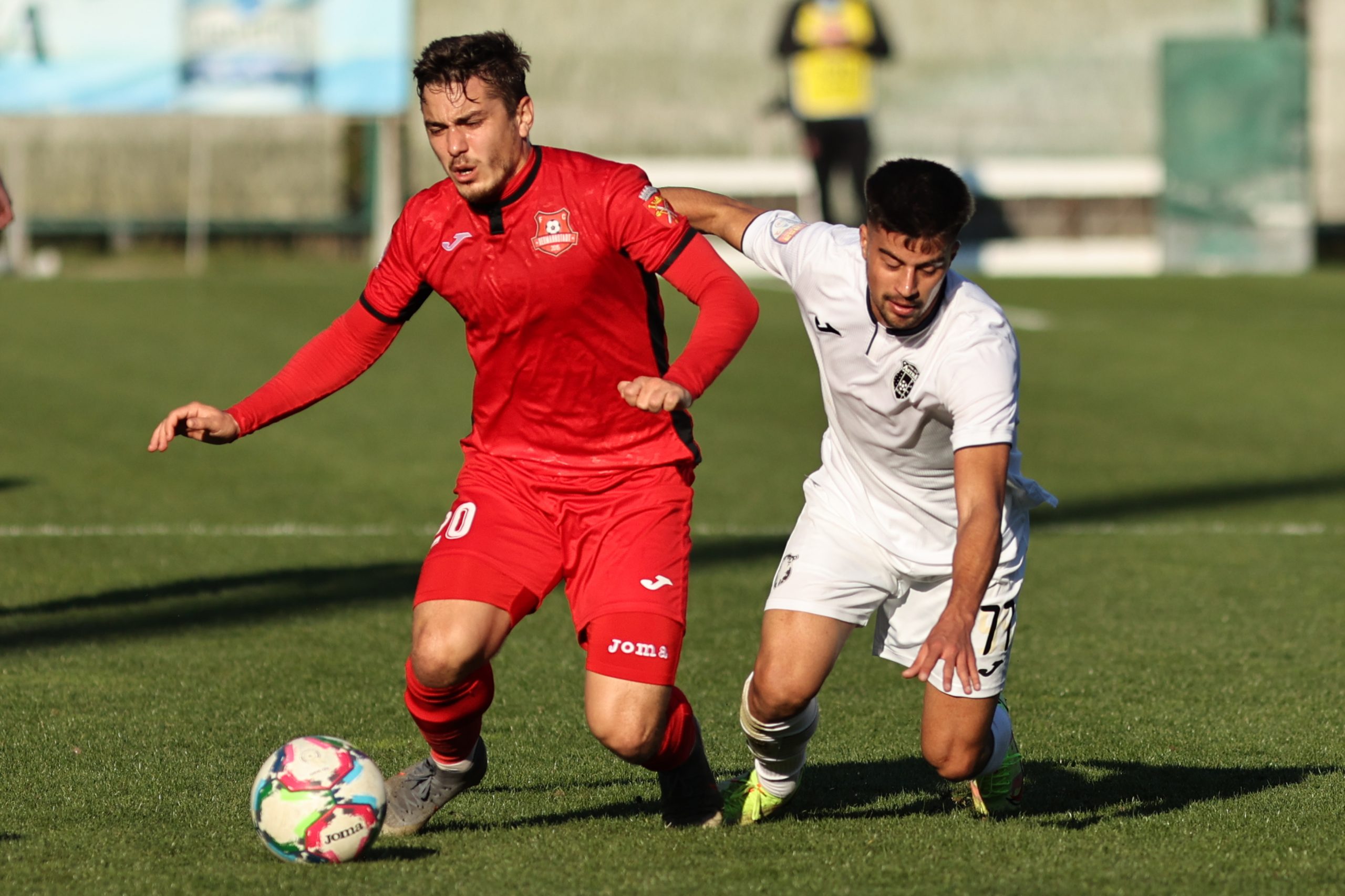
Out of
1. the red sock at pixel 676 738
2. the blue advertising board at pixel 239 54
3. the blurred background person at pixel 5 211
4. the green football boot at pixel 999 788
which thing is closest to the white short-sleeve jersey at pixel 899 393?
the green football boot at pixel 999 788

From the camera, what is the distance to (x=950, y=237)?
4.34 meters

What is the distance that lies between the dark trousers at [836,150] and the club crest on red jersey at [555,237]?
46.4 ft

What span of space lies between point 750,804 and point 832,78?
1456 cm

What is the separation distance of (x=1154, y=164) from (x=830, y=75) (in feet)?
15.7

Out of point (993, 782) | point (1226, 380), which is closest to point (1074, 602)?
point (993, 782)

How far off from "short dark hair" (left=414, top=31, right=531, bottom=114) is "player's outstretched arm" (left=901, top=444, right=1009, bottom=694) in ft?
4.61

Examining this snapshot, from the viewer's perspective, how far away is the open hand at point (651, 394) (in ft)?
13.3

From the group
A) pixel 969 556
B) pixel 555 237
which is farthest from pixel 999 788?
pixel 555 237

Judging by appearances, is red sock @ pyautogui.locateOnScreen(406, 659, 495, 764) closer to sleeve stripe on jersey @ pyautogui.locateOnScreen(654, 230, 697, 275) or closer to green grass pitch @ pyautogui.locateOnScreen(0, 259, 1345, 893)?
green grass pitch @ pyautogui.locateOnScreen(0, 259, 1345, 893)

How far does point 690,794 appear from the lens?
4.78 meters

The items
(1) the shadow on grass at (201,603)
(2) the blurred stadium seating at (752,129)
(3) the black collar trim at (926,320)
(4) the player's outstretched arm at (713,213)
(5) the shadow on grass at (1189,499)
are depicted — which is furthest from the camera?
(2) the blurred stadium seating at (752,129)

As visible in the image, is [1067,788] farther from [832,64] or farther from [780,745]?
[832,64]

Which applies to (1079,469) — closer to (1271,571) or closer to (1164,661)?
(1271,571)

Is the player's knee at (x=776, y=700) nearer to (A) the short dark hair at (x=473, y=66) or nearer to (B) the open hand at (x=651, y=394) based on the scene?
(B) the open hand at (x=651, y=394)
